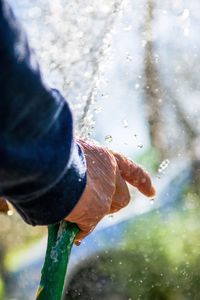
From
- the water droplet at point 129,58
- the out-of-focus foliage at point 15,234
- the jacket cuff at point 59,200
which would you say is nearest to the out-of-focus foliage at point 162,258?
the out-of-focus foliage at point 15,234

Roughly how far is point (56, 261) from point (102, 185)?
0.57 feet

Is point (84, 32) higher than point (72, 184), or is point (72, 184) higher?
point (72, 184)

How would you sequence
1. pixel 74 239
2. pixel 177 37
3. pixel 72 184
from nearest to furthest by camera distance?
pixel 72 184
pixel 74 239
pixel 177 37

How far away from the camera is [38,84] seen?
90cm

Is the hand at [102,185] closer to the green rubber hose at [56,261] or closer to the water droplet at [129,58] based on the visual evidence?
the green rubber hose at [56,261]

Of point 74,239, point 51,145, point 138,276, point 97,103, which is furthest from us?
point 97,103

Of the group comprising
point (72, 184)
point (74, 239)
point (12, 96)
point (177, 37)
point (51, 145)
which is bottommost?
point (177, 37)

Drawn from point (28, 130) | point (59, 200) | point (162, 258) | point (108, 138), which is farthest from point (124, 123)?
point (28, 130)

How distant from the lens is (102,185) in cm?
127

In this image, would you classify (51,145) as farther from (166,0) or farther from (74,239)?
(166,0)

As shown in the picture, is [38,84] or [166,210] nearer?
[38,84]

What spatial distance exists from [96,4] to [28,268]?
152 centimetres

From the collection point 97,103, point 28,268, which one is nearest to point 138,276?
point 28,268

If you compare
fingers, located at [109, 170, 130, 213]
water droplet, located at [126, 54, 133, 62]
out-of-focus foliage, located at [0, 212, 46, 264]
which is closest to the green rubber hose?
fingers, located at [109, 170, 130, 213]
